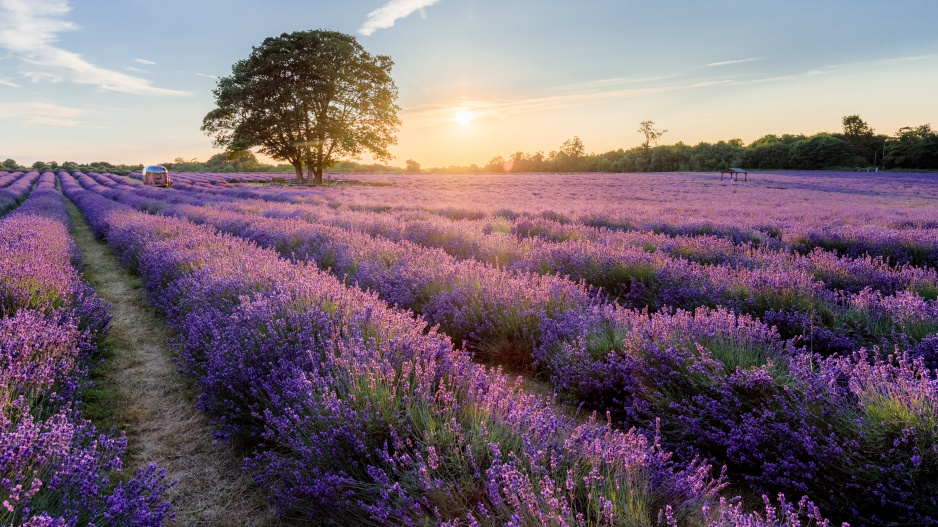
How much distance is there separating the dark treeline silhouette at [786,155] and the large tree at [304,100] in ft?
140

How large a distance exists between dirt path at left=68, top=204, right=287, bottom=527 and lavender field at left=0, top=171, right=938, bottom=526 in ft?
0.41

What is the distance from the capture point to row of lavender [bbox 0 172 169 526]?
1464 millimetres

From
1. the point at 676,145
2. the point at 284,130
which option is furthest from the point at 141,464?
the point at 676,145

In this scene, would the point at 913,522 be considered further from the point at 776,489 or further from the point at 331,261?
the point at 331,261

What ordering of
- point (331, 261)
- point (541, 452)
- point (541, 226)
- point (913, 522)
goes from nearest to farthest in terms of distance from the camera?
point (541, 452) < point (913, 522) < point (331, 261) < point (541, 226)

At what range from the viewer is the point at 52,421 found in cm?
193

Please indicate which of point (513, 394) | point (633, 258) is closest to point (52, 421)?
point (513, 394)

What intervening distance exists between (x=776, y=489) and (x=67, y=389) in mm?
3892

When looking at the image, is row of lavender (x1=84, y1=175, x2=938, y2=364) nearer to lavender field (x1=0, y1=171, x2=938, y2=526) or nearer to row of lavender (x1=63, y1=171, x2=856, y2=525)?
lavender field (x1=0, y1=171, x2=938, y2=526)

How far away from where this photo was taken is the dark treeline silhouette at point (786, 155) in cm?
5072

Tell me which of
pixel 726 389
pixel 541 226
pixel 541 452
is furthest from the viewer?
pixel 541 226

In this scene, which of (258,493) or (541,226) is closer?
(258,493)

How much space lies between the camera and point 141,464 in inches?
101

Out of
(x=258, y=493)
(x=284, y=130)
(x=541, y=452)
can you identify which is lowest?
(x=258, y=493)
